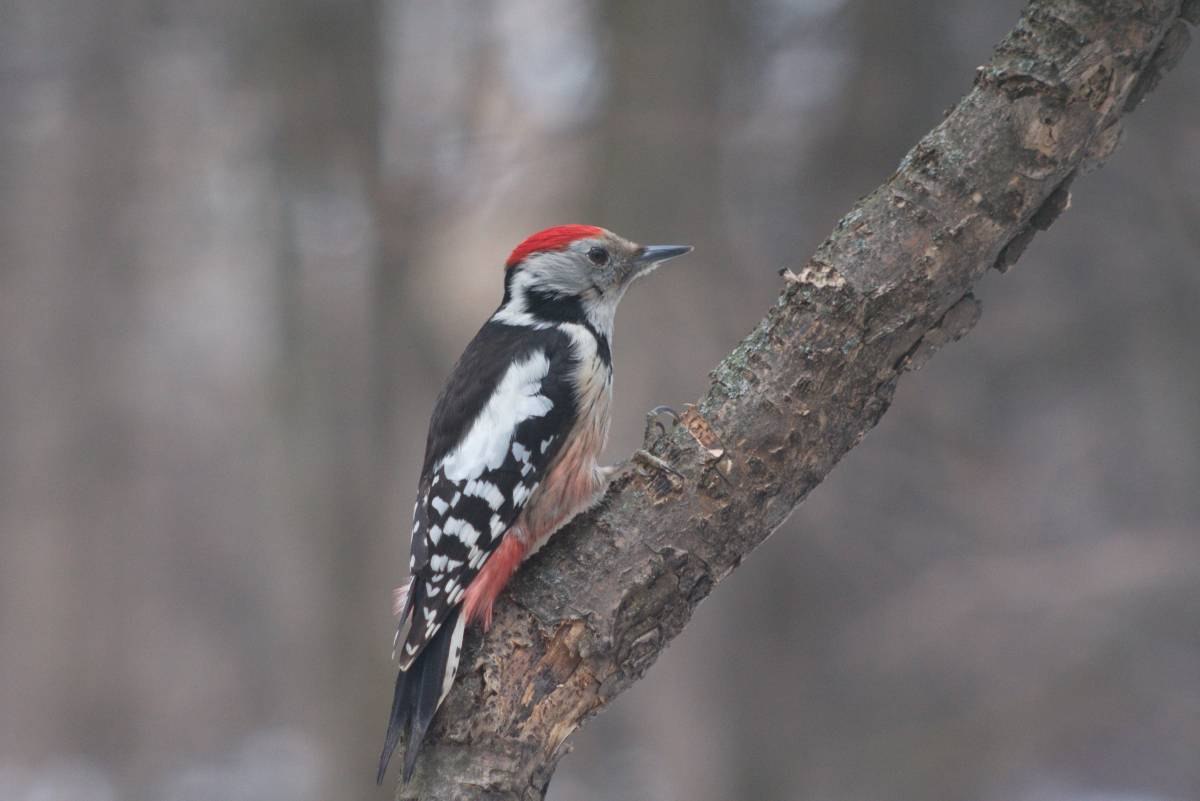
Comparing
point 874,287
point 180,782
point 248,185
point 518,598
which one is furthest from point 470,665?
point 180,782

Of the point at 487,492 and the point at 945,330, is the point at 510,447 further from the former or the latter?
the point at 945,330

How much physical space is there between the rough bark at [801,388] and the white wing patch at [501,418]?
19.5 inches

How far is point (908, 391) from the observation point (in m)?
6.13

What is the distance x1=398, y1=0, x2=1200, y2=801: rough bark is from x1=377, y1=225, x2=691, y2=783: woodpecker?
0.11 metres

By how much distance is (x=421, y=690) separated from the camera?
2.32 m

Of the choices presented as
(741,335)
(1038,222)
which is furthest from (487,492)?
(741,335)

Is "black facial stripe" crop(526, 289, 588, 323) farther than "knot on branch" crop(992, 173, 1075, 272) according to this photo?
Yes

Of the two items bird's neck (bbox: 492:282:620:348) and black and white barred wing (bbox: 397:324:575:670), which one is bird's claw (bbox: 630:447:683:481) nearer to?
black and white barred wing (bbox: 397:324:575:670)

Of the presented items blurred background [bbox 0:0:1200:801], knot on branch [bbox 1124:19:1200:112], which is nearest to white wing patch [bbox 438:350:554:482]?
knot on branch [bbox 1124:19:1200:112]

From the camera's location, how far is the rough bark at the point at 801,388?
2186 millimetres

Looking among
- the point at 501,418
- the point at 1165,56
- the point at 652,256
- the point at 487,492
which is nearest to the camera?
the point at 1165,56

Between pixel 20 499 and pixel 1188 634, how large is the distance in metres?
9.07

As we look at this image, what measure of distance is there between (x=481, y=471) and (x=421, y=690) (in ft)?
2.28

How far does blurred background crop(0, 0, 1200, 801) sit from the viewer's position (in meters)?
5.53
